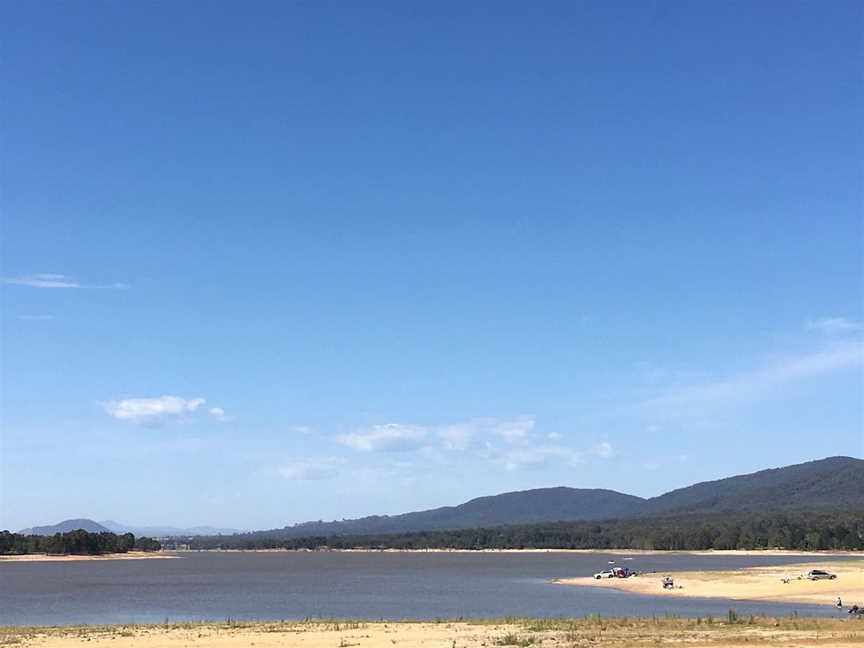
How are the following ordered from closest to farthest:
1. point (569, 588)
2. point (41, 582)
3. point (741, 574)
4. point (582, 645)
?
point (582, 645)
point (569, 588)
point (741, 574)
point (41, 582)

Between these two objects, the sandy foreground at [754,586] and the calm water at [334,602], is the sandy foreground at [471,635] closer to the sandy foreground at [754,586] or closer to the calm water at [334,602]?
the calm water at [334,602]

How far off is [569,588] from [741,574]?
78.5 ft

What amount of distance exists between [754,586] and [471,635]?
51667 mm

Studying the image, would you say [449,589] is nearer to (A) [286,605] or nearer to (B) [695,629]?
(A) [286,605]

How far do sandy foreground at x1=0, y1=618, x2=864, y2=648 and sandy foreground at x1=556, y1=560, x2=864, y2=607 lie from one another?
23.5 m

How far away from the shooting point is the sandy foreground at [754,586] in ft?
240

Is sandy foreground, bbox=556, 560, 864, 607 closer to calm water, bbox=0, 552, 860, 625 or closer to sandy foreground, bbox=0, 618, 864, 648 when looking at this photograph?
calm water, bbox=0, 552, 860, 625

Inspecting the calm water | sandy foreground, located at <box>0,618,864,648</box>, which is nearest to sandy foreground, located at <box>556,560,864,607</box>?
the calm water

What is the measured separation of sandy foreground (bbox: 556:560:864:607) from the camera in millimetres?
73250

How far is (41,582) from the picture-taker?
12850 centimetres

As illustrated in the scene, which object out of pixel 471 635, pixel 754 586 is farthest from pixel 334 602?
pixel 471 635

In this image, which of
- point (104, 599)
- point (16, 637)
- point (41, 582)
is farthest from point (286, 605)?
point (41, 582)

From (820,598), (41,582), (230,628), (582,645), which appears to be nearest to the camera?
(582,645)

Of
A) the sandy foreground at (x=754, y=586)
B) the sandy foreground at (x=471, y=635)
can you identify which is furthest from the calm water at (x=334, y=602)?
the sandy foreground at (x=471, y=635)
